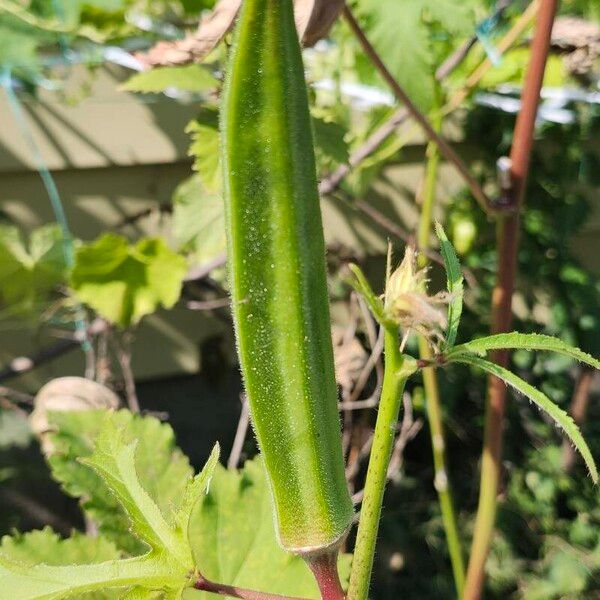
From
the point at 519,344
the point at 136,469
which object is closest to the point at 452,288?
the point at 519,344

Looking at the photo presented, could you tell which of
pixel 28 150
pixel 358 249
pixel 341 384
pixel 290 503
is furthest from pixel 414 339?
pixel 290 503

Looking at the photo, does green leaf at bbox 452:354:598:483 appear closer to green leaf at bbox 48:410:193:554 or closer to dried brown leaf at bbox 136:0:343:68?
dried brown leaf at bbox 136:0:343:68

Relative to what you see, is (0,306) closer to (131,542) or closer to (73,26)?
(73,26)

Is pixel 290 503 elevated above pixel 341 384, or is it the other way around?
pixel 290 503

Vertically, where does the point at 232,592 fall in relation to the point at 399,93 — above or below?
below

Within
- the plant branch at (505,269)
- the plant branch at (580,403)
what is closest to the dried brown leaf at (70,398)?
the plant branch at (505,269)

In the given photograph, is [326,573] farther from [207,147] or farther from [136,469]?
[207,147]
